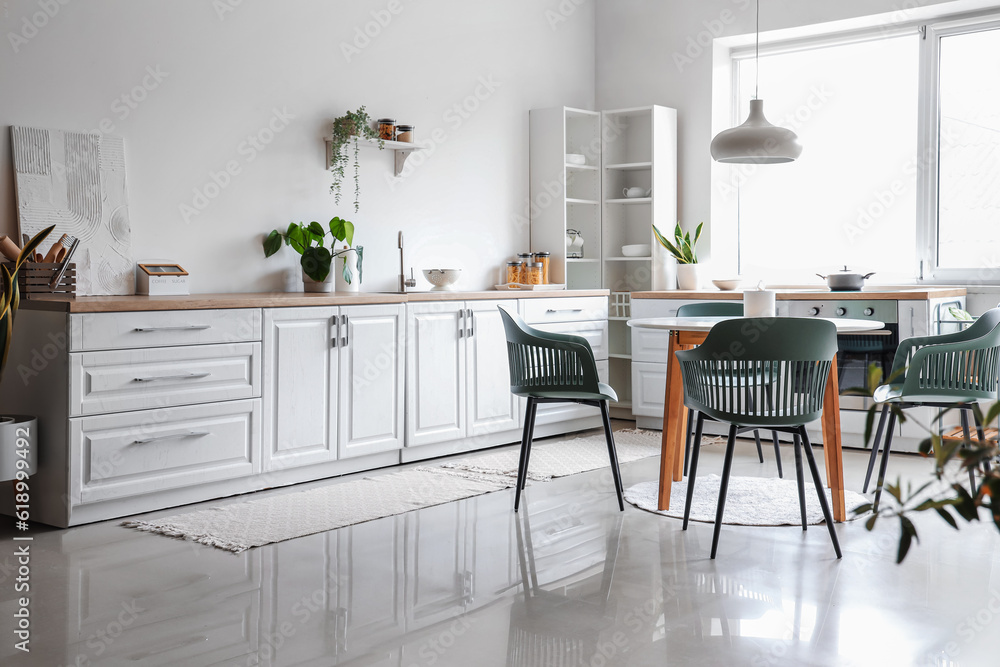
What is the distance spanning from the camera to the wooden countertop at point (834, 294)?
4.61m

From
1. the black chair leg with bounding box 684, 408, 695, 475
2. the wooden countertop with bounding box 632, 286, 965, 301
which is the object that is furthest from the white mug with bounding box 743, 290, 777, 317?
the wooden countertop with bounding box 632, 286, 965, 301

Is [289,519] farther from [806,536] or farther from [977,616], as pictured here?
[977,616]

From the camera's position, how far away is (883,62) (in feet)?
18.0

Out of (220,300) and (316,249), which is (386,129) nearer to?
(316,249)

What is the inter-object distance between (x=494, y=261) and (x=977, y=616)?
3763 mm

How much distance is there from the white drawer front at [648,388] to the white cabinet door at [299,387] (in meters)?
2.09

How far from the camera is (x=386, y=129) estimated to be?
491 cm

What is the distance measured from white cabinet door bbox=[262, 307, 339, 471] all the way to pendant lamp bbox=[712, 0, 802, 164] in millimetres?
1821

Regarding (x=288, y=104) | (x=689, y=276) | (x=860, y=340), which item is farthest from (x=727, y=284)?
(x=288, y=104)

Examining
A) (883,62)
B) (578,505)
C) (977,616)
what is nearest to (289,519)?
(578,505)

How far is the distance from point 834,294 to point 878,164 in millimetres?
1180

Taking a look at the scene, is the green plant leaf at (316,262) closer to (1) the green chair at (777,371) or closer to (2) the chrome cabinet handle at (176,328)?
(2) the chrome cabinet handle at (176,328)

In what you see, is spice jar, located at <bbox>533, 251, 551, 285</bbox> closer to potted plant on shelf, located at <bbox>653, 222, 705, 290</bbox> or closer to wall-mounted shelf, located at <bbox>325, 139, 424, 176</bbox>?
potted plant on shelf, located at <bbox>653, 222, 705, 290</bbox>

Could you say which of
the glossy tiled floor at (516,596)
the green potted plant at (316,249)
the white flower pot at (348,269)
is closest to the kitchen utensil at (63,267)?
the glossy tiled floor at (516,596)
